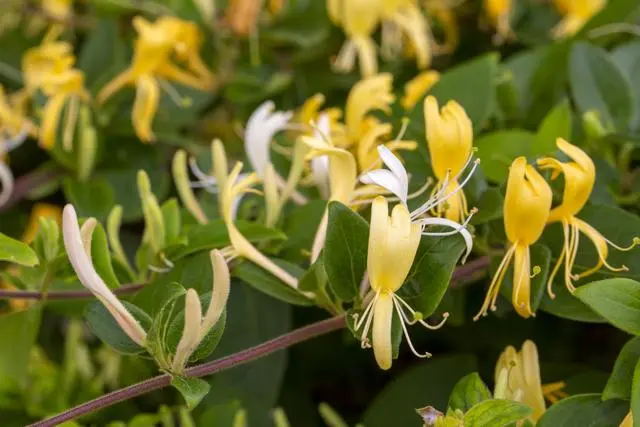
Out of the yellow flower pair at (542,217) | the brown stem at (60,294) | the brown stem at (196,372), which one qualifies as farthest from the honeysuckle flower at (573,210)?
the brown stem at (60,294)

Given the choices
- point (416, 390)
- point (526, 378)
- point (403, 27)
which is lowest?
point (416, 390)

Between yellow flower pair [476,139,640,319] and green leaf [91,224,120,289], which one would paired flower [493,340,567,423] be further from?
green leaf [91,224,120,289]

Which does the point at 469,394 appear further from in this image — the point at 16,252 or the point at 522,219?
the point at 16,252

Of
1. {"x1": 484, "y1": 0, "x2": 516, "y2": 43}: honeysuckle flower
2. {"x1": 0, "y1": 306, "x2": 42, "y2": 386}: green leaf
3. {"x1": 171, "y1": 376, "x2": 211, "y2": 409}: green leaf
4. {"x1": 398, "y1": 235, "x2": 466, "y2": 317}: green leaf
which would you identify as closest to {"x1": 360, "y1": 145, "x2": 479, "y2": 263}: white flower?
{"x1": 398, "y1": 235, "x2": 466, "y2": 317}: green leaf

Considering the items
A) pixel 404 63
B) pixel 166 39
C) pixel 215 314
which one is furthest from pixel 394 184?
pixel 404 63

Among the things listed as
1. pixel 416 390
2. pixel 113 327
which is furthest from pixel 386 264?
pixel 416 390
